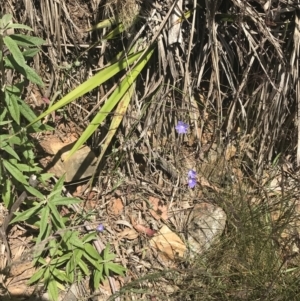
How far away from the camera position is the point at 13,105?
74.4 inches

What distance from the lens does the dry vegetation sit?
213 centimetres

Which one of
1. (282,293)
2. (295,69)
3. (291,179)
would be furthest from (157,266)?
(295,69)

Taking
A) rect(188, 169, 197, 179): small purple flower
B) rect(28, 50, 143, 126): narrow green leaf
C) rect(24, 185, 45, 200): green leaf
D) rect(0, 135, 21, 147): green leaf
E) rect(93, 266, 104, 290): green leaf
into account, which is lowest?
rect(93, 266, 104, 290): green leaf

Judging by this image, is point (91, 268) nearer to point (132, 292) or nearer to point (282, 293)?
point (132, 292)

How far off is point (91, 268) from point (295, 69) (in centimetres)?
125

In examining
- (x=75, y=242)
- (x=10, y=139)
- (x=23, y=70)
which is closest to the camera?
(x=23, y=70)

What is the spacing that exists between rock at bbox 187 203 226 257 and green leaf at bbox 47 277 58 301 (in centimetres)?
60

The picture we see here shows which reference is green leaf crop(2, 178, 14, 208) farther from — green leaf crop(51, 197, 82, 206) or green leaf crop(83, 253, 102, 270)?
green leaf crop(83, 253, 102, 270)

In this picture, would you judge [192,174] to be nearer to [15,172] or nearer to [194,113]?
[194,113]

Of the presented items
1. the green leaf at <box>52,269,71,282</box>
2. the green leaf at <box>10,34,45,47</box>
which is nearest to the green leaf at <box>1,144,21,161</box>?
the green leaf at <box>10,34,45,47</box>

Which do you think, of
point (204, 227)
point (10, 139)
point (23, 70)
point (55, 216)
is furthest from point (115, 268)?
point (23, 70)

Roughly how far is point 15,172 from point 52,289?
485 mm

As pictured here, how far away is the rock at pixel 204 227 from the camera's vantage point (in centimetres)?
225

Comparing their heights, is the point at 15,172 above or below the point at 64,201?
above
